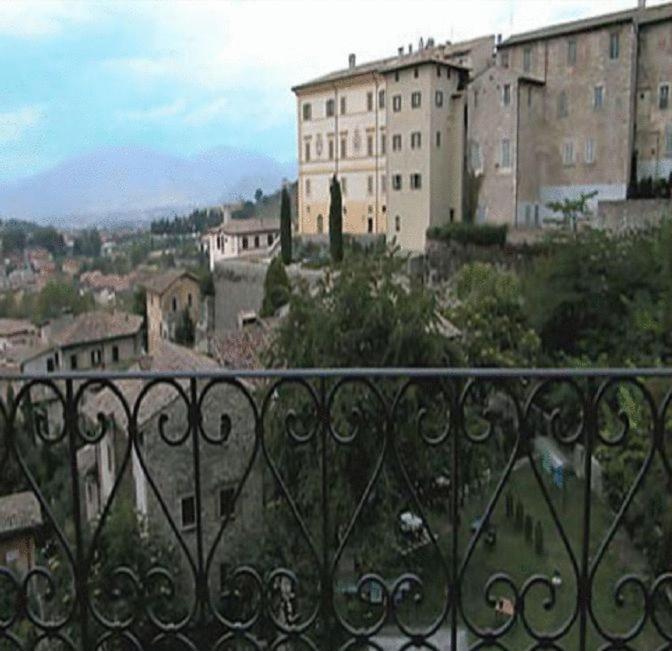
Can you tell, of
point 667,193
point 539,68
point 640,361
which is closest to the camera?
point 640,361

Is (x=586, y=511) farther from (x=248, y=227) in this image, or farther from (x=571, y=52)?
(x=248, y=227)

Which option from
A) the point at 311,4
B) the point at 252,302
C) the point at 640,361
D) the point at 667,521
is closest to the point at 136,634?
the point at 667,521

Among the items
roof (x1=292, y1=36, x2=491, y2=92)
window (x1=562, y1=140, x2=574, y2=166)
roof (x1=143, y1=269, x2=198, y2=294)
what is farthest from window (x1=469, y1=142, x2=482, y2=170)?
roof (x1=143, y1=269, x2=198, y2=294)

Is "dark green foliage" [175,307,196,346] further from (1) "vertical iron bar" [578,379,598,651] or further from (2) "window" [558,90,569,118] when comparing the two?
(1) "vertical iron bar" [578,379,598,651]

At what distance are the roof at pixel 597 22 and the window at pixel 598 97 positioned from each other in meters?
2.17

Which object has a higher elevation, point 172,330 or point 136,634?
point 136,634

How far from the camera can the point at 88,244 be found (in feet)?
216

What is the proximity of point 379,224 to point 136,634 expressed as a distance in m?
33.9

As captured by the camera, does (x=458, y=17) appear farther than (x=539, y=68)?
Yes

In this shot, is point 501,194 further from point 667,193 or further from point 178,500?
point 178,500

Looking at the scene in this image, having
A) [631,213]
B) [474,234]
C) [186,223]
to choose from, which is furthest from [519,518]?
[186,223]

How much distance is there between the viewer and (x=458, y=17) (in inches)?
1302

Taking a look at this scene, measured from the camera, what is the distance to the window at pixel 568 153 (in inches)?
1083

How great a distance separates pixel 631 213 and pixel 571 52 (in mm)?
7890
